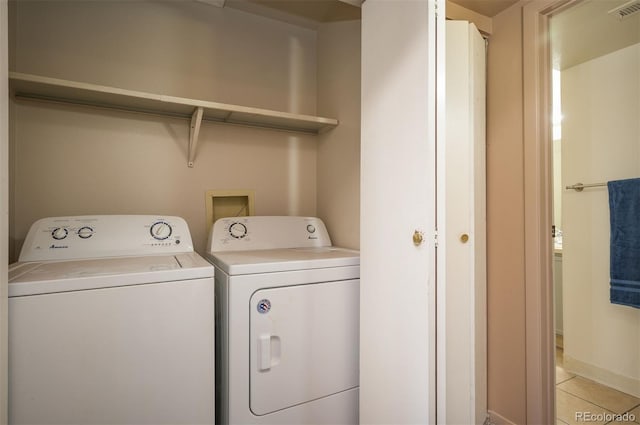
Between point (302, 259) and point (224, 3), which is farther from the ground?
point (224, 3)

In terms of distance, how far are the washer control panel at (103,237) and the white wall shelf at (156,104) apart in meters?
0.50

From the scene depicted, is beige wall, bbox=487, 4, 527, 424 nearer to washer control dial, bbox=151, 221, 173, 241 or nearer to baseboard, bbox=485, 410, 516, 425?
baseboard, bbox=485, 410, 516, 425

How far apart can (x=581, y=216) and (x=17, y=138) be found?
3587 mm

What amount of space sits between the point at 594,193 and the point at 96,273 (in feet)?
9.96

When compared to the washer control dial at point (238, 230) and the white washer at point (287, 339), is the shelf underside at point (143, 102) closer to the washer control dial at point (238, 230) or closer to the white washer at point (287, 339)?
the washer control dial at point (238, 230)

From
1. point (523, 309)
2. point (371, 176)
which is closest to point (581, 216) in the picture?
point (523, 309)

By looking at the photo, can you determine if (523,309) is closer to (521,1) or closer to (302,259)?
(302,259)

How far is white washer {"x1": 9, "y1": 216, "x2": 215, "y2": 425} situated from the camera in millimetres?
908

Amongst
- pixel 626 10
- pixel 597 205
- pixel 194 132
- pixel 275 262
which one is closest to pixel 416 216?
pixel 275 262

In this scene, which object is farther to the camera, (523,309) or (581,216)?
(581,216)

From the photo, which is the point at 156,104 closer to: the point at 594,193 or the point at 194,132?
the point at 194,132

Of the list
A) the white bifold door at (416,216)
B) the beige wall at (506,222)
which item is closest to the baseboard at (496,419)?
the beige wall at (506,222)

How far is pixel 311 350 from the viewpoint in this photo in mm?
1324

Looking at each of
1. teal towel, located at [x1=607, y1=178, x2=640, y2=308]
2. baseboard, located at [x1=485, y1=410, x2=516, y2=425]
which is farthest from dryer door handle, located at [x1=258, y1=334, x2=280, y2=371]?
teal towel, located at [x1=607, y1=178, x2=640, y2=308]
